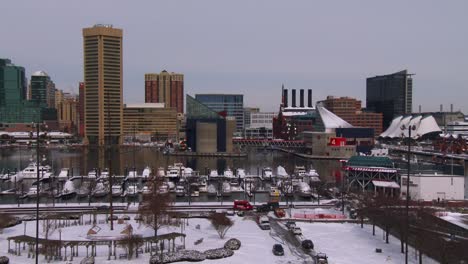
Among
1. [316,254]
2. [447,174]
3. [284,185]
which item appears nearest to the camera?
[316,254]

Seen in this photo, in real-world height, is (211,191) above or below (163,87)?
below

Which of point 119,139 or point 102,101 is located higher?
point 102,101

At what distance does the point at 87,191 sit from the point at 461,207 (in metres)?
20.4

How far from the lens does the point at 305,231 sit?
61.0 feet

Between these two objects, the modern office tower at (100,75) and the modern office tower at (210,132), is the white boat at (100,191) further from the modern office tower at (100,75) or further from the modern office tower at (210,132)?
the modern office tower at (100,75)

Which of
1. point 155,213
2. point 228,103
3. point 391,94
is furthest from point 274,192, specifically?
point 391,94

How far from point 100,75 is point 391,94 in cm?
6802

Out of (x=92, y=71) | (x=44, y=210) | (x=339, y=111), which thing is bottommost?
(x=44, y=210)

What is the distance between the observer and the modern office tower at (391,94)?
115 metres

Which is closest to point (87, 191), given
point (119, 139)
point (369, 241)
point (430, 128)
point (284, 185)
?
point (284, 185)

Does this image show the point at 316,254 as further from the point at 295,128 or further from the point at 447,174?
the point at 295,128

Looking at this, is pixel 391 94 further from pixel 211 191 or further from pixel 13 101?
pixel 211 191

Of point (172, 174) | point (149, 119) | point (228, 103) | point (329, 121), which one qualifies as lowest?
point (172, 174)

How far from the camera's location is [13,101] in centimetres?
12062
